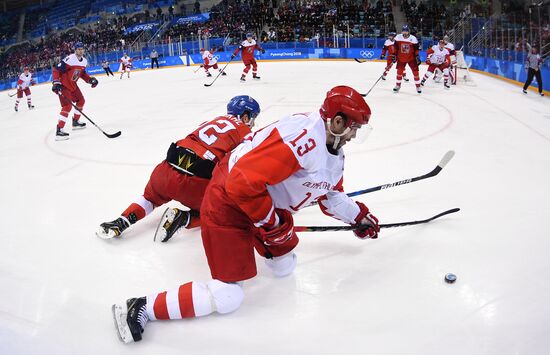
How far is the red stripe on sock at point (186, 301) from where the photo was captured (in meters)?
1.78

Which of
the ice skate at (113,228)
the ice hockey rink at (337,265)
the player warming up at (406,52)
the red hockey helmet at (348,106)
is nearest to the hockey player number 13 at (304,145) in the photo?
the red hockey helmet at (348,106)

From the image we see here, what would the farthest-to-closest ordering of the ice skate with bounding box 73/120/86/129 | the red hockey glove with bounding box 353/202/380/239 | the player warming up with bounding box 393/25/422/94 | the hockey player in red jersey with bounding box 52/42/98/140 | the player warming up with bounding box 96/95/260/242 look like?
the player warming up with bounding box 393/25/422/94, the ice skate with bounding box 73/120/86/129, the hockey player in red jersey with bounding box 52/42/98/140, the player warming up with bounding box 96/95/260/242, the red hockey glove with bounding box 353/202/380/239

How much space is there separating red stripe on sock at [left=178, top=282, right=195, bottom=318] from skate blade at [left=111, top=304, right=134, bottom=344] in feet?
0.77

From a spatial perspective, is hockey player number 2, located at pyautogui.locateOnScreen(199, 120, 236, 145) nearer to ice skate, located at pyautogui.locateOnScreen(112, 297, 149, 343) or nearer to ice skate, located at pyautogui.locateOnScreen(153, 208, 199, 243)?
ice skate, located at pyautogui.locateOnScreen(153, 208, 199, 243)

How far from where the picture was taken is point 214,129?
8.62ft

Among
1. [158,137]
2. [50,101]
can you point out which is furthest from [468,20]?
[50,101]

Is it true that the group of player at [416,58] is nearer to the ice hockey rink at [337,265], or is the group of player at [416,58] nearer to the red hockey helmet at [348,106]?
the ice hockey rink at [337,265]

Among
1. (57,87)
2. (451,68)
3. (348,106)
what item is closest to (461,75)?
(451,68)

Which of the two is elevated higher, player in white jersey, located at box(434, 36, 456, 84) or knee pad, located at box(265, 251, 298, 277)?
player in white jersey, located at box(434, 36, 456, 84)

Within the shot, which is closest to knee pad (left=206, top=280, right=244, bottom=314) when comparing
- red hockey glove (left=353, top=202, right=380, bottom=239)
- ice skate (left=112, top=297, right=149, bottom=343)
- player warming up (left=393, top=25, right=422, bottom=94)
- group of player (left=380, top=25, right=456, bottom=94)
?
ice skate (left=112, top=297, right=149, bottom=343)

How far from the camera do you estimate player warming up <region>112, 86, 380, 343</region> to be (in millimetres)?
1624

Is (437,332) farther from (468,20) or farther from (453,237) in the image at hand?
(468,20)

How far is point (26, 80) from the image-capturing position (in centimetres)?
1016

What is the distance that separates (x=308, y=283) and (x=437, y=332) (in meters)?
0.66
